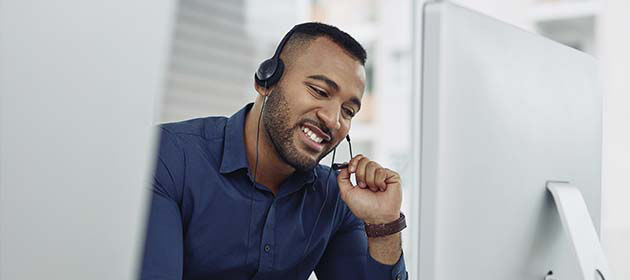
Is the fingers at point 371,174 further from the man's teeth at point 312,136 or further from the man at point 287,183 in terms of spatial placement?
the man's teeth at point 312,136

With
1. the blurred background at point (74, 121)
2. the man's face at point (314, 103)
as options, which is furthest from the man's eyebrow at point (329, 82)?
the blurred background at point (74, 121)

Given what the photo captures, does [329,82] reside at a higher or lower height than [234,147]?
higher

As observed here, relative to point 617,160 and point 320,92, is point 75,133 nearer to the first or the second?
point 320,92

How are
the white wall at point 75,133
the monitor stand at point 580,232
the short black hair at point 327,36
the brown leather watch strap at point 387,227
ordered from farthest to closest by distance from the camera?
the short black hair at point 327,36
the brown leather watch strap at point 387,227
the monitor stand at point 580,232
the white wall at point 75,133

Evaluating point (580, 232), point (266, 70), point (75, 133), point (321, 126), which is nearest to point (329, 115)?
point (321, 126)

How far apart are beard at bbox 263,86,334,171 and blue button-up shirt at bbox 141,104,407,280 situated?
4cm

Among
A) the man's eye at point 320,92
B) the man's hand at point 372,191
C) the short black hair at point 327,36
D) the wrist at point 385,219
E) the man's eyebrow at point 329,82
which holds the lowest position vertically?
the wrist at point 385,219

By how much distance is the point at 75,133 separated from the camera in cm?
44

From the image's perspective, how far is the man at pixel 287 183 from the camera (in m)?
0.96

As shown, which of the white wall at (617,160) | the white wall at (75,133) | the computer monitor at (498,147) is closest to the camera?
the white wall at (75,133)

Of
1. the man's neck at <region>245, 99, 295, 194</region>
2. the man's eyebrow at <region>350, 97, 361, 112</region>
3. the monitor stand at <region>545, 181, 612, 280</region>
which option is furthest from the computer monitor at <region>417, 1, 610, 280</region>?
the man's neck at <region>245, 99, 295, 194</region>

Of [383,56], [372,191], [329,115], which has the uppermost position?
[383,56]

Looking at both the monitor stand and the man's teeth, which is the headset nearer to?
the man's teeth

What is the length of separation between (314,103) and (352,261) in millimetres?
291
